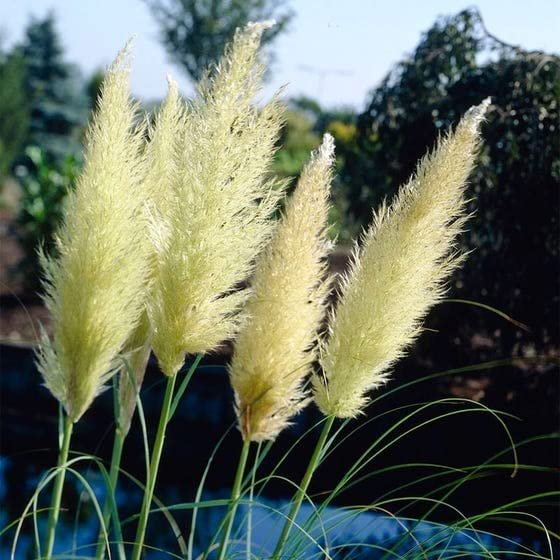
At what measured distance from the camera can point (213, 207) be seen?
142 centimetres

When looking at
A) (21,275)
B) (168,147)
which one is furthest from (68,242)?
(21,275)

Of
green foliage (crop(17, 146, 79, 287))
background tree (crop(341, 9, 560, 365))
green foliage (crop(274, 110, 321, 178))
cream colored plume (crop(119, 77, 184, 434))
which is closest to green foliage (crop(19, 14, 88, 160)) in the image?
green foliage (crop(274, 110, 321, 178))

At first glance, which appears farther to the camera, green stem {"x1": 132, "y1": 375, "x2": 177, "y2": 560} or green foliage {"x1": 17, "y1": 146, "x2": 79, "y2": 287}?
green foliage {"x1": 17, "y1": 146, "x2": 79, "y2": 287}

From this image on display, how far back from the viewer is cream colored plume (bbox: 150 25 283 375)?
141 centimetres

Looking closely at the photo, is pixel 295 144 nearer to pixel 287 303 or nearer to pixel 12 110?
pixel 12 110

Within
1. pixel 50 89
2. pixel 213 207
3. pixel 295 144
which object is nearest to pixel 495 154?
pixel 213 207

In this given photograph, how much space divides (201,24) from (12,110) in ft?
14.8

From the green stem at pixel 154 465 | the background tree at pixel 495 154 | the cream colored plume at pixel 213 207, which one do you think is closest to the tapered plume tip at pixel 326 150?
the cream colored plume at pixel 213 207

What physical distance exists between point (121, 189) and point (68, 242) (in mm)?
138

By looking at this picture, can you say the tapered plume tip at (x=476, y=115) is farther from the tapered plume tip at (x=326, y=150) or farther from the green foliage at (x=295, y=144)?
the green foliage at (x=295, y=144)

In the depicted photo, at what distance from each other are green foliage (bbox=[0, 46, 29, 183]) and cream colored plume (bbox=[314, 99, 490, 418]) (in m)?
15.1

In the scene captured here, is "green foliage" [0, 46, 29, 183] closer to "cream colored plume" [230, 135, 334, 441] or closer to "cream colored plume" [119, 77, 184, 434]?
"cream colored plume" [119, 77, 184, 434]

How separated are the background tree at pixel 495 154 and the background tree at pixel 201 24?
45.2 feet

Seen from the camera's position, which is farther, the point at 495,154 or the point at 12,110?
the point at 12,110
